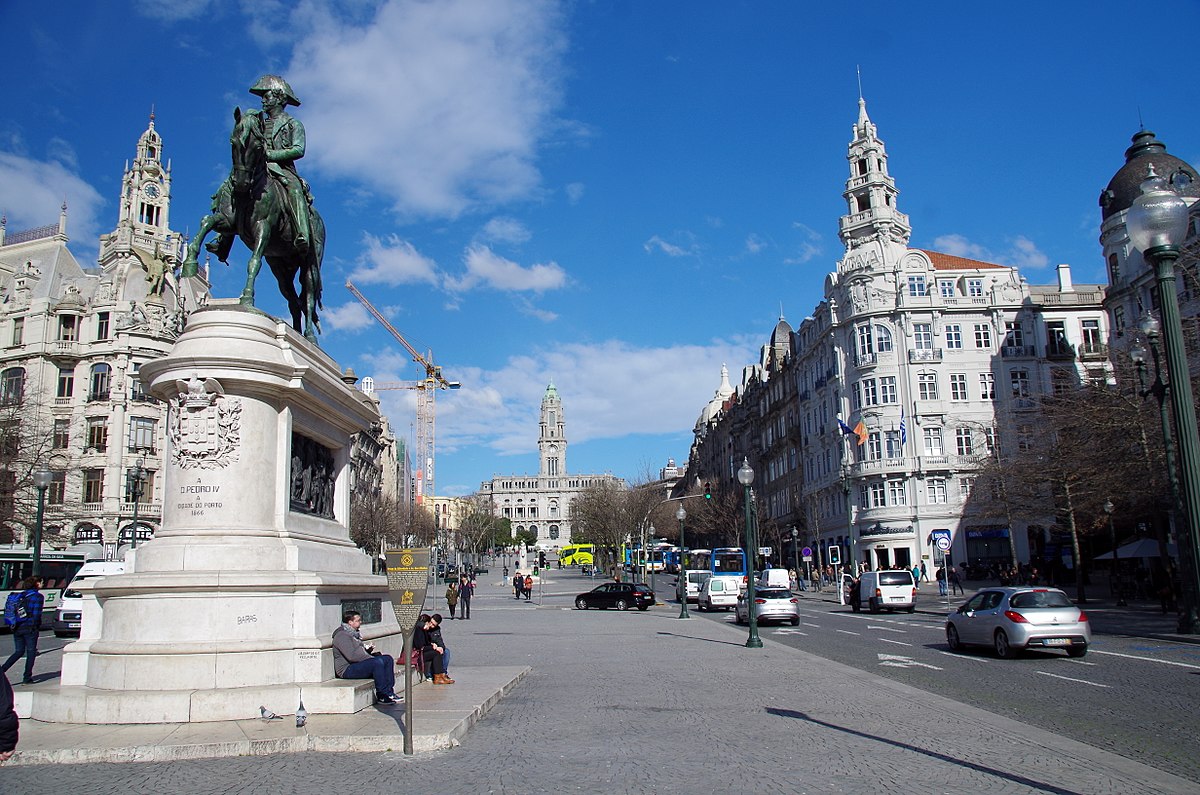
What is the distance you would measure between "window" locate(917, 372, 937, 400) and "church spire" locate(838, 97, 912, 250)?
11.5 metres

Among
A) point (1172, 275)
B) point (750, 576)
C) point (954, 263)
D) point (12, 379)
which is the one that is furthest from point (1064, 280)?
point (12, 379)

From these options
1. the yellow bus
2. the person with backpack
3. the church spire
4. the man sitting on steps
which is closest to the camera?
the man sitting on steps

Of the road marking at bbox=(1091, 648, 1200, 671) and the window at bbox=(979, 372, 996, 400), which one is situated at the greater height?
the window at bbox=(979, 372, 996, 400)

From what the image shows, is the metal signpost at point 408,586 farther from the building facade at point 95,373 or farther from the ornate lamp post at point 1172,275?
the building facade at point 95,373

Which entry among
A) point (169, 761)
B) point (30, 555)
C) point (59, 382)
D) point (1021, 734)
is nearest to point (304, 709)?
point (169, 761)

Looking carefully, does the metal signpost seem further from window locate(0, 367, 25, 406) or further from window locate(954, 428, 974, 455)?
window locate(0, 367, 25, 406)

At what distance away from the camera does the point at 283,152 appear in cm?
1284

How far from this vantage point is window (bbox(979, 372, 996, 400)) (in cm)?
5888

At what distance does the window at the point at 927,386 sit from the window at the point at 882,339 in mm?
2745

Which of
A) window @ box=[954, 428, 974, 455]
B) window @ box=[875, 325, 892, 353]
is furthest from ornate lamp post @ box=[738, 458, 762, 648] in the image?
window @ box=[875, 325, 892, 353]

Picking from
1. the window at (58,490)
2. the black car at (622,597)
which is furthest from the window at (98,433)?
the black car at (622,597)

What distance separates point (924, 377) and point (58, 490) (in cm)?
5424

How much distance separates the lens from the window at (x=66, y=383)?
5916 centimetres

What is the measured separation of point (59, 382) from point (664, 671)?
56515 mm
